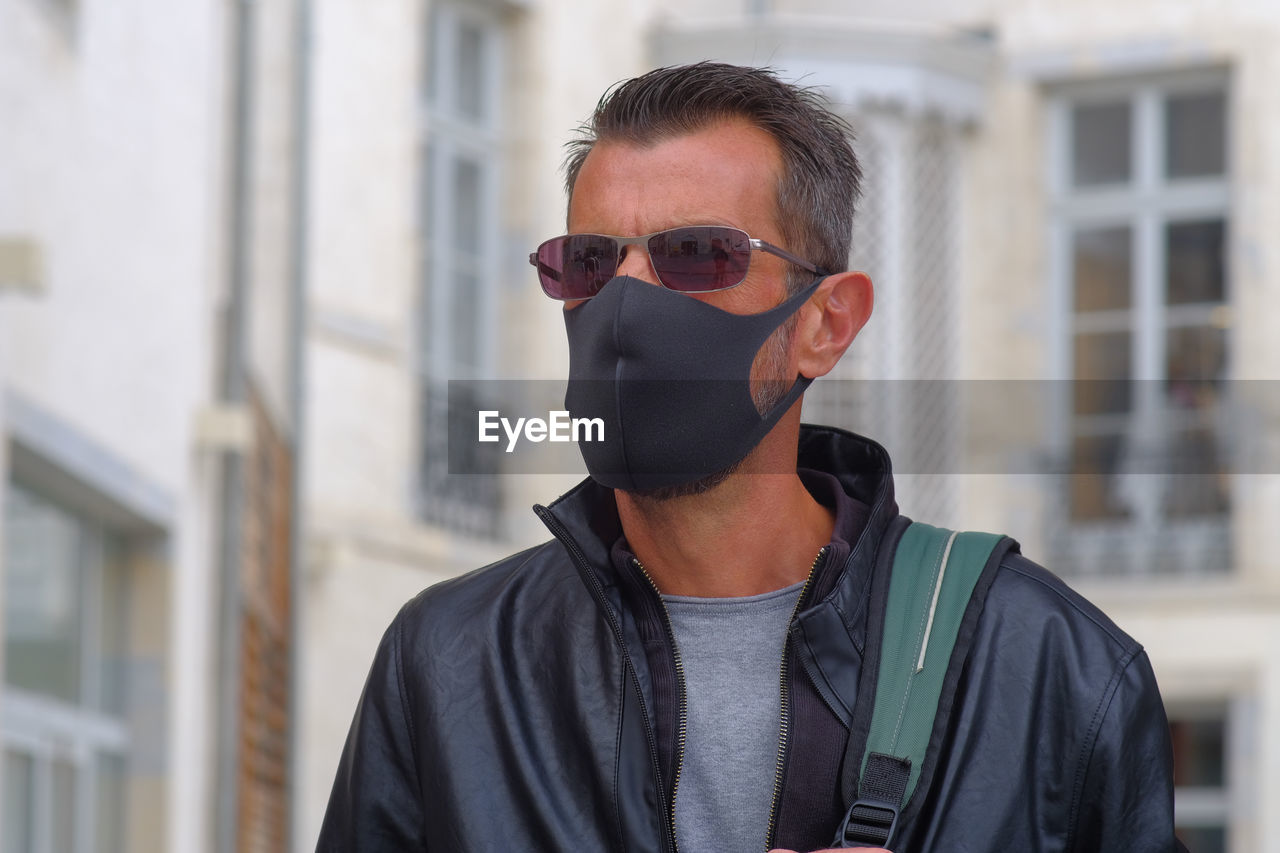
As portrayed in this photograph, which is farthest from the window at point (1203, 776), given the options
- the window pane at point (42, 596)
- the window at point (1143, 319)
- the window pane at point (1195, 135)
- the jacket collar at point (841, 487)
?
the jacket collar at point (841, 487)

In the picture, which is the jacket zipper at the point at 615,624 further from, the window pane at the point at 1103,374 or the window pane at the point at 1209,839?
the window pane at the point at 1103,374

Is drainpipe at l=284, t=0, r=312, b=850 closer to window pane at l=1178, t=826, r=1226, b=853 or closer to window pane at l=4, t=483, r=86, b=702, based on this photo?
window pane at l=4, t=483, r=86, b=702

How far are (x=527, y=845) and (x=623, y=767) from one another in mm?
105

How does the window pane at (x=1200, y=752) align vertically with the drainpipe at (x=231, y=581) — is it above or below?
below

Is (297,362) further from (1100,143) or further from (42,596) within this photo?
(1100,143)

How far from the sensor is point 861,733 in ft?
5.78

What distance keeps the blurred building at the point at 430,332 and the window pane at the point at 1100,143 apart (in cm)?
3

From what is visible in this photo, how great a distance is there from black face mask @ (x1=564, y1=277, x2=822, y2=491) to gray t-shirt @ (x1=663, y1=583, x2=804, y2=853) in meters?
0.13

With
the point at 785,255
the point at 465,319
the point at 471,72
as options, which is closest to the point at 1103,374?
the point at 465,319

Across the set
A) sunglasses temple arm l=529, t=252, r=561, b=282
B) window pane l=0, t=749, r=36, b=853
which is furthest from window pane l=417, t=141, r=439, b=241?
sunglasses temple arm l=529, t=252, r=561, b=282

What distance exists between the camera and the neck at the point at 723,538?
1881mm

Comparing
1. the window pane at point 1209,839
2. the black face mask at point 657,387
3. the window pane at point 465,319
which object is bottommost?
the window pane at point 1209,839

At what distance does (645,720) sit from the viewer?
183 centimetres

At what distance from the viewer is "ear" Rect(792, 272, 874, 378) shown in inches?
76.1
